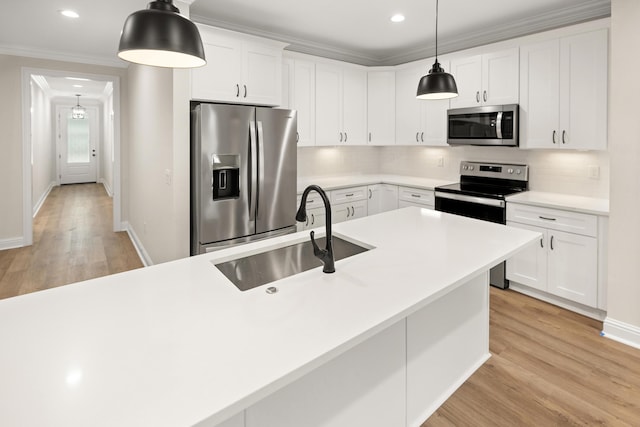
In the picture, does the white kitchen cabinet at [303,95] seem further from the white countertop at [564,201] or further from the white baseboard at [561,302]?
the white baseboard at [561,302]

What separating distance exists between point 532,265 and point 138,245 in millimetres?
4648

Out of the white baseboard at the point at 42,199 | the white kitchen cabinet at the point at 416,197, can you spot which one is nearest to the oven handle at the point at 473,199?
the white kitchen cabinet at the point at 416,197

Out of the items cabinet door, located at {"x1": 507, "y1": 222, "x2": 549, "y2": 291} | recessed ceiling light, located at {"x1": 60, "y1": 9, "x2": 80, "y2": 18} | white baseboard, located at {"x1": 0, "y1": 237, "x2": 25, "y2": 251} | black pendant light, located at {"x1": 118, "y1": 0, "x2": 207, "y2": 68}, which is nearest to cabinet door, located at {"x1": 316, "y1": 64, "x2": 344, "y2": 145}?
cabinet door, located at {"x1": 507, "y1": 222, "x2": 549, "y2": 291}

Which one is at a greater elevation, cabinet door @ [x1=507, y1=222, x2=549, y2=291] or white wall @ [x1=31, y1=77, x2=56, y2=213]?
white wall @ [x1=31, y1=77, x2=56, y2=213]

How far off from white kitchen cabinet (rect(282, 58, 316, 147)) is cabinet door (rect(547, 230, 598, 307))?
2.62 metres

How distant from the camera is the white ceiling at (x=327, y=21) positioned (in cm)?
325

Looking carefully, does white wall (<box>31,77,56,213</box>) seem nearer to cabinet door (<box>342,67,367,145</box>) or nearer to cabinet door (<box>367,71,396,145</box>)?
cabinet door (<box>342,67,367,145</box>)

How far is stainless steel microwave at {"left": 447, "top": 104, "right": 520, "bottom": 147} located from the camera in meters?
3.53

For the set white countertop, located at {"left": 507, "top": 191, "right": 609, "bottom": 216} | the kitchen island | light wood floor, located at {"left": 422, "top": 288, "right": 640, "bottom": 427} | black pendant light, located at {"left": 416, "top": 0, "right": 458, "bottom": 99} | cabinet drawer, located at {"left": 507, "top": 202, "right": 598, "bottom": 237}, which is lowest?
light wood floor, located at {"left": 422, "top": 288, "right": 640, "bottom": 427}

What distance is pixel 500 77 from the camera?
3648 millimetres

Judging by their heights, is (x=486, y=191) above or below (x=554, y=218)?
above

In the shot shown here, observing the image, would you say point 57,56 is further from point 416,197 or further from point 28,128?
point 416,197

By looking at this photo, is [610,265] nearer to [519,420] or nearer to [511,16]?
[519,420]

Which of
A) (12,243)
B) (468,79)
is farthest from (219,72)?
(12,243)
